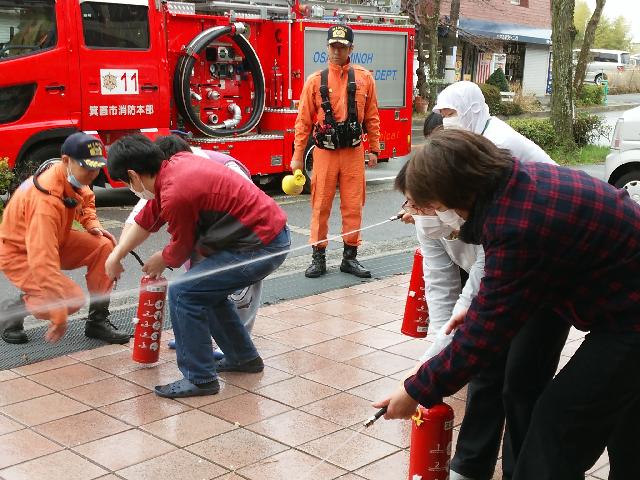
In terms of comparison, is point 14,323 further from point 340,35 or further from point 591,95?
point 591,95

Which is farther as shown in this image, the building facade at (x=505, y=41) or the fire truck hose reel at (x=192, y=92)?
the building facade at (x=505, y=41)

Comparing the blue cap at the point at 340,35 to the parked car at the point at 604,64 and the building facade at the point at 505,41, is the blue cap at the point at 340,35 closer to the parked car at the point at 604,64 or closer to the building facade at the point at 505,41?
the building facade at the point at 505,41

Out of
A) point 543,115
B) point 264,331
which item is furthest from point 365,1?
point 543,115

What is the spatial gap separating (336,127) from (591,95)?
95.0 feet

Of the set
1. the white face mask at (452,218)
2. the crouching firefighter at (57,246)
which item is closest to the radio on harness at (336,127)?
the crouching firefighter at (57,246)

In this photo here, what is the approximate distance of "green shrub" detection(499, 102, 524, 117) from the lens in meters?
28.5

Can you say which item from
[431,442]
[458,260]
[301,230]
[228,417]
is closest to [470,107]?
[458,260]

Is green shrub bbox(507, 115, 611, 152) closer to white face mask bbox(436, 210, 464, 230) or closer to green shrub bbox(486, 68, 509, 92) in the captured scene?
green shrub bbox(486, 68, 509, 92)

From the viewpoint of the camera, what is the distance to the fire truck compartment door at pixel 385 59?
13938 millimetres

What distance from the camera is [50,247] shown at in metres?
5.14

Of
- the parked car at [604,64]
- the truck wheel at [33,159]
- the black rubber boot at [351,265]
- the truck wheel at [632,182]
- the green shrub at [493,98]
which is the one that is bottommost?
the parked car at [604,64]

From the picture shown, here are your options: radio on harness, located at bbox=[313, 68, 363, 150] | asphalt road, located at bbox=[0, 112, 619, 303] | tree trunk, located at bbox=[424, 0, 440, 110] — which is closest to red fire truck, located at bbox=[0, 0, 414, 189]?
asphalt road, located at bbox=[0, 112, 619, 303]

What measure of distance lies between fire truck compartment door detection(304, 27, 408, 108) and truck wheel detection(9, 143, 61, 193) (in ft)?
16.4

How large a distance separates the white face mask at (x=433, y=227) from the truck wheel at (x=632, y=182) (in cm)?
704
